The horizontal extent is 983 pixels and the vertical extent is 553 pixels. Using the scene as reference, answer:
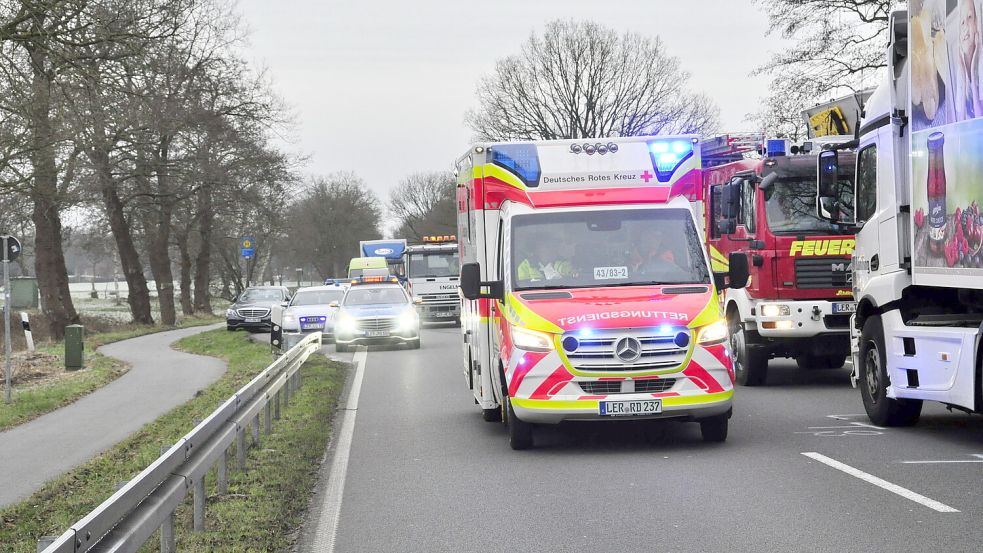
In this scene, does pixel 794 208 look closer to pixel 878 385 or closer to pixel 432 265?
pixel 878 385

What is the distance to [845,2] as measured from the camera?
116ft

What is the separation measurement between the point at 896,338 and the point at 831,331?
4.01 m

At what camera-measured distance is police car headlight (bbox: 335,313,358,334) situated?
26422 millimetres

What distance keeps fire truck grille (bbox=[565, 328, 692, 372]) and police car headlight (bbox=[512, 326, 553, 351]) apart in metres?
0.20

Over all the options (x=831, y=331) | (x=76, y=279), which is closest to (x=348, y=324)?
(x=831, y=331)

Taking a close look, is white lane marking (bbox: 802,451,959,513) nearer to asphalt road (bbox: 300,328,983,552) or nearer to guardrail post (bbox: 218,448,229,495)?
asphalt road (bbox: 300,328,983,552)

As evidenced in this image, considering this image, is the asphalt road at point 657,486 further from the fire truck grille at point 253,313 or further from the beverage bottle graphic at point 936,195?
the fire truck grille at point 253,313

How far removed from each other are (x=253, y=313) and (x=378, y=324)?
529 inches

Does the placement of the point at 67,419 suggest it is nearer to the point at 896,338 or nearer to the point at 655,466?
the point at 655,466

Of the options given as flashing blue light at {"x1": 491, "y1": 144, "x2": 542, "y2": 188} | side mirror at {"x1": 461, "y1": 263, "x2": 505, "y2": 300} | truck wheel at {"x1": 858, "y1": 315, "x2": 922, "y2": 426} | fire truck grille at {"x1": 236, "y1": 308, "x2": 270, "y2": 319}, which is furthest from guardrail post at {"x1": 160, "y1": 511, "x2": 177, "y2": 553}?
fire truck grille at {"x1": 236, "y1": 308, "x2": 270, "y2": 319}

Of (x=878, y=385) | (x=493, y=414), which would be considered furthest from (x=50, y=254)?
(x=878, y=385)

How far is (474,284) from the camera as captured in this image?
10836 mm

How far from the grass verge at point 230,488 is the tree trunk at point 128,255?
2610cm

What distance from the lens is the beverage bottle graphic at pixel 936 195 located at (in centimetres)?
953
